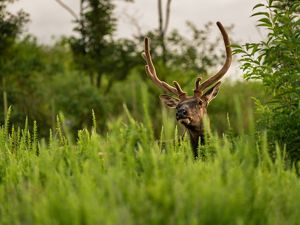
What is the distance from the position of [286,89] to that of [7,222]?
3.17 metres

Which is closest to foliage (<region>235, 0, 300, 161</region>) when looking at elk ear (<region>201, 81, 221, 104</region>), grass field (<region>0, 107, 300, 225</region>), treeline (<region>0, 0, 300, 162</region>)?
grass field (<region>0, 107, 300, 225</region>)

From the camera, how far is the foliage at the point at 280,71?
239 inches

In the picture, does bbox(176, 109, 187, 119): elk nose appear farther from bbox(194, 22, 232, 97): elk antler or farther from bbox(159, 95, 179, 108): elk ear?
bbox(159, 95, 179, 108): elk ear

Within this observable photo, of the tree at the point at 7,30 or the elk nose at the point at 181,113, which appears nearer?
the elk nose at the point at 181,113

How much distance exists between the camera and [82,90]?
28094 mm

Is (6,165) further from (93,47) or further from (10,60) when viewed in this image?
(93,47)

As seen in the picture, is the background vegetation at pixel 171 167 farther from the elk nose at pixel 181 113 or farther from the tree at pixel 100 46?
the tree at pixel 100 46

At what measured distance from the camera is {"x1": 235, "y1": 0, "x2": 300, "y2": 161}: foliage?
606cm

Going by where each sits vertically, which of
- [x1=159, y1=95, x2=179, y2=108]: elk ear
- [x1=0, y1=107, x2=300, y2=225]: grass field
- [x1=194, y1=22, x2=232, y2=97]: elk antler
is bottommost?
[x1=0, y1=107, x2=300, y2=225]: grass field

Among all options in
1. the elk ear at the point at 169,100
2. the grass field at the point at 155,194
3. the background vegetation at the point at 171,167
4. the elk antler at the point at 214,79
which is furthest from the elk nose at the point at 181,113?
the grass field at the point at 155,194

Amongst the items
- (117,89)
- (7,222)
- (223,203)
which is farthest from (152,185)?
(117,89)

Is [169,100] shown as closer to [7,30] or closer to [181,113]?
[181,113]

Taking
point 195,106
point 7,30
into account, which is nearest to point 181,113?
point 195,106

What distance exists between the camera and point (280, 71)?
6.34 metres
